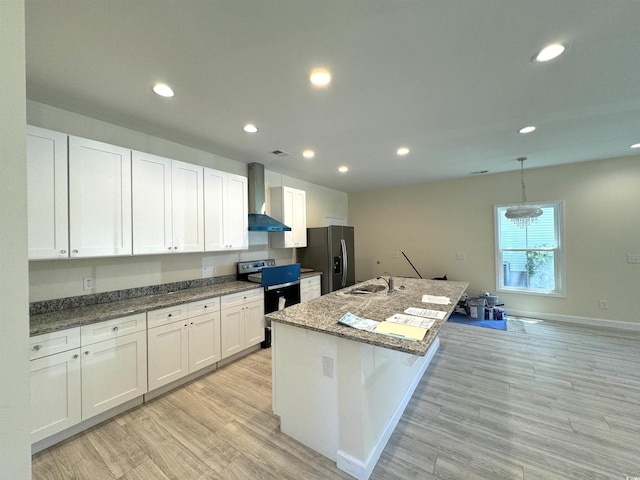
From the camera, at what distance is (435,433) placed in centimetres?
188

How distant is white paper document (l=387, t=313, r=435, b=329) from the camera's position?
1.60m

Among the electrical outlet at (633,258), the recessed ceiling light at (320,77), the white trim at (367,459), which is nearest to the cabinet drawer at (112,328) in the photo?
the white trim at (367,459)

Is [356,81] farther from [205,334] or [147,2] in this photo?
[205,334]

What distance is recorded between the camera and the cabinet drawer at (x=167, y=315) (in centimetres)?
226

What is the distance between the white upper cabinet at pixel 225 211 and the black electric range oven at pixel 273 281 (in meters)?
0.43

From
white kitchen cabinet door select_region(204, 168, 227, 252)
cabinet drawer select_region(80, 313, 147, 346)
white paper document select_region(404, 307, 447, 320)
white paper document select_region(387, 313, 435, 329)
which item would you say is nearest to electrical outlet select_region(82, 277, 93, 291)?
cabinet drawer select_region(80, 313, 147, 346)

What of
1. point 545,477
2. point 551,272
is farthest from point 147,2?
point 551,272

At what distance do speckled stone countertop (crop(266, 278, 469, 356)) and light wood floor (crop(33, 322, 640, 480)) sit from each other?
0.91 metres

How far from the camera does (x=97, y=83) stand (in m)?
1.85

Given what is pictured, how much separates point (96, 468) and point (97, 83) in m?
2.66

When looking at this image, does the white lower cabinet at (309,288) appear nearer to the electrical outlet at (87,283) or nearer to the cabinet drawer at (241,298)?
the cabinet drawer at (241,298)

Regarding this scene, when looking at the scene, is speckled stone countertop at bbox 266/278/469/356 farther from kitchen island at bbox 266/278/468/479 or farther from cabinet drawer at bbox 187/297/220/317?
cabinet drawer at bbox 187/297/220/317

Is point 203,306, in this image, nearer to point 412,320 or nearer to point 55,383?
point 55,383

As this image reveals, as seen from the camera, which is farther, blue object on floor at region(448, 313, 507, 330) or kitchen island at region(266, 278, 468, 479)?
blue object on floor at region(448, 313, 507, 330)
